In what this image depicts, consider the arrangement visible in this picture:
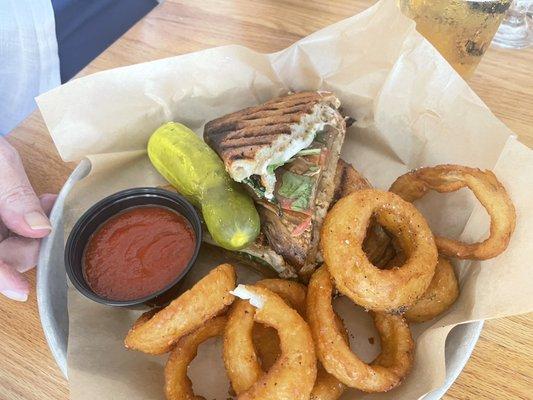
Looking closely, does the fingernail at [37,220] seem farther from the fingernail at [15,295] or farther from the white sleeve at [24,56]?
the white sleeve at [24,56]

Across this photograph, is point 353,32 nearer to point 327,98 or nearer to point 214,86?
point 327,98

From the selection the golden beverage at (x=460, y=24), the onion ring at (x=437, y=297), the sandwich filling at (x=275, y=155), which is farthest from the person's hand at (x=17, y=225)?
the golden beverage at (x=460, y=24)

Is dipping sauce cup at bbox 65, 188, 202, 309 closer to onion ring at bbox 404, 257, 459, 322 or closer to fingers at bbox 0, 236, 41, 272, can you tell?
fingers at bbox 0, 236, 41, 272

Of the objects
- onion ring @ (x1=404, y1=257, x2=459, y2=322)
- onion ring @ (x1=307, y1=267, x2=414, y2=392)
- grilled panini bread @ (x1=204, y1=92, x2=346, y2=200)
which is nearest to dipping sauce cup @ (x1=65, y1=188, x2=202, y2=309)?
grilled panini bread @ (x1=204, y1=92, x2=346, y2=200)

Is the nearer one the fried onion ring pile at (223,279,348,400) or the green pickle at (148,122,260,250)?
the fried onion ring pile at (223,279,348,400)

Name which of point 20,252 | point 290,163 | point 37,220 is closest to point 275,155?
point 290,163

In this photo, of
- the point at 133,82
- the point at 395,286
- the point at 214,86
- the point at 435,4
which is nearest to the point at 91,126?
the point at 133,82

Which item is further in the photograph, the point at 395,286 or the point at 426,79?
the point at 426,79
